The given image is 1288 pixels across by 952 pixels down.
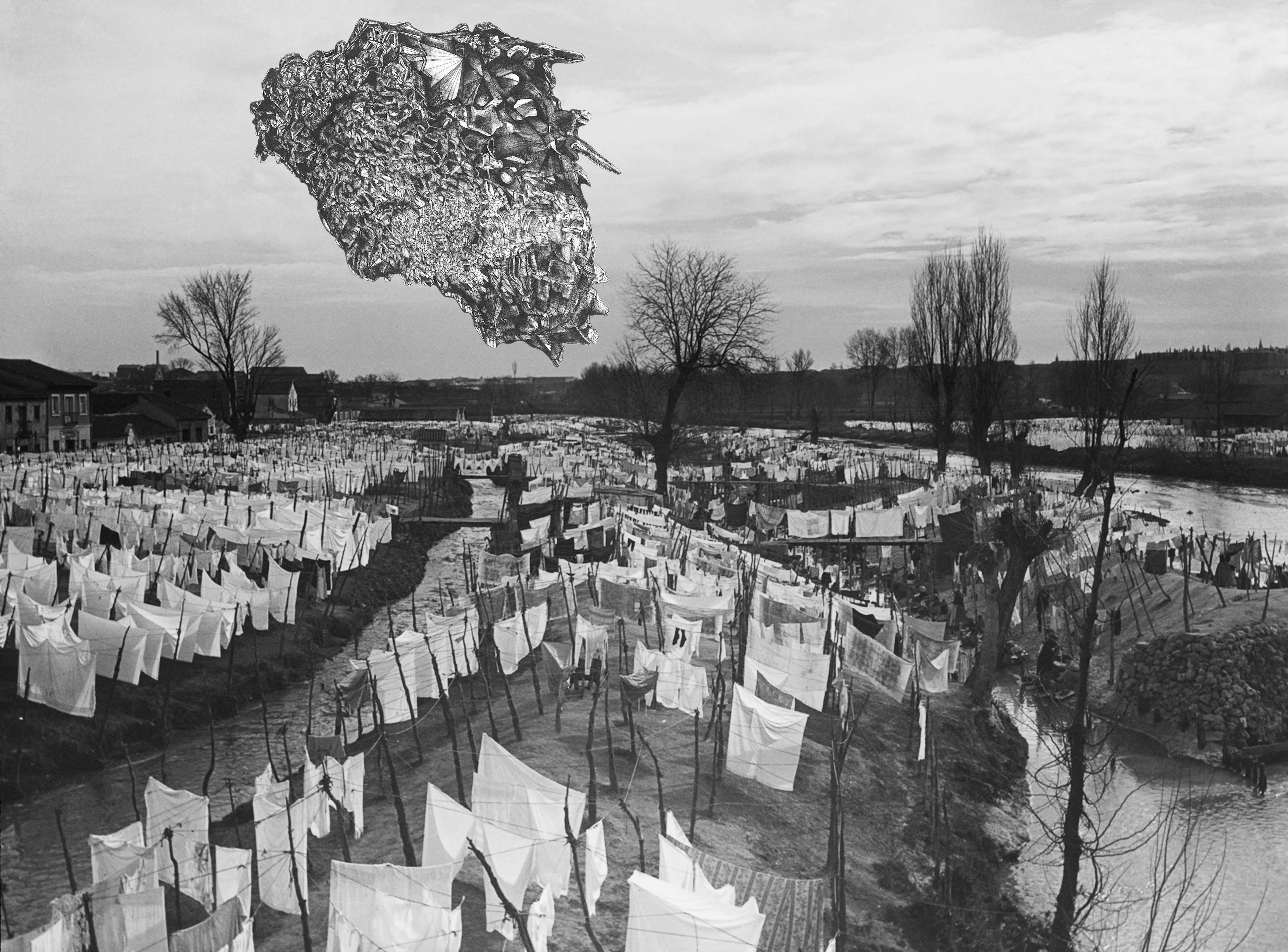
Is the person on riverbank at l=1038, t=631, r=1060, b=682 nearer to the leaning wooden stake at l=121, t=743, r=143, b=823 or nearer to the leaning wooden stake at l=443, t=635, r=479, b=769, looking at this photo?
the leaning wooden stake at l=443, t=635, r=479, b=769

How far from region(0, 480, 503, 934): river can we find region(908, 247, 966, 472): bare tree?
90.0 ft

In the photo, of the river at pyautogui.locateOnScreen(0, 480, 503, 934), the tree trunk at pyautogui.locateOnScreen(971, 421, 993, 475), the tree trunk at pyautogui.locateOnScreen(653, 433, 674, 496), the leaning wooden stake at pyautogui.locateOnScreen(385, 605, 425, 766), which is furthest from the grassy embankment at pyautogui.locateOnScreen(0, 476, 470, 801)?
the tree trunk at pyautogui.locateOnScreen(971, 421, 993, 475)

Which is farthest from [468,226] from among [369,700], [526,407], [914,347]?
[526,407]

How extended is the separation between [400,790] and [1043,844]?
7.10m

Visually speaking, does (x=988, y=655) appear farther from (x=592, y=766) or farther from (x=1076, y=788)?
(x=592, y=766)

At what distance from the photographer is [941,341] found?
4022 centimetres

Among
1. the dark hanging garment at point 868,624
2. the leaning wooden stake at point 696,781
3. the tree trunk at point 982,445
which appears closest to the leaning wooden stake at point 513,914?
the leaning wooden stake at point 696,781

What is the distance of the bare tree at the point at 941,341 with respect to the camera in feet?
128

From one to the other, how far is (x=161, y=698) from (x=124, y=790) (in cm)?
199

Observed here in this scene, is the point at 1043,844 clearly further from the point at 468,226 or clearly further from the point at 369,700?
the point at 468,226

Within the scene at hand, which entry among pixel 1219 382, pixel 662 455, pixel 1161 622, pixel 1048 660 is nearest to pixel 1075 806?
pixel 1048 660

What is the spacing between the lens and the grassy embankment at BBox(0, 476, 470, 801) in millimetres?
12211

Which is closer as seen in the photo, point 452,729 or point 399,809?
point 399,809

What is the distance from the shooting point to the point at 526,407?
91.4m
